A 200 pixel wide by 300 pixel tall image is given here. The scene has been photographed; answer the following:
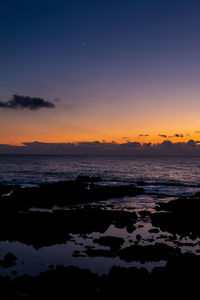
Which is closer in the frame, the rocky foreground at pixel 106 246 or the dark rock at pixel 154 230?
the rocky foreground at pixel 106 246

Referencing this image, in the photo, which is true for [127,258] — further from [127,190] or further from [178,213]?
[127,190]

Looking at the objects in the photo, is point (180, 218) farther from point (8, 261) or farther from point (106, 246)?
point (8, 261)

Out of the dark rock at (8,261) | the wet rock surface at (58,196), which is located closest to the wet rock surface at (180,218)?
the wet rock surface at (58,196)

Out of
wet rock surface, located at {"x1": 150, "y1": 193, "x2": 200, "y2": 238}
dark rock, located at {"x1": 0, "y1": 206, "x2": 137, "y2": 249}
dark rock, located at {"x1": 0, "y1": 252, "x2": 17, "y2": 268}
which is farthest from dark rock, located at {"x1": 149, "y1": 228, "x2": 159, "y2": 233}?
dark rock, located at {"x1": 0, "y1": 252, "x2": 17, "y2": 268}

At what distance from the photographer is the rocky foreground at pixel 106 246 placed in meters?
12.7

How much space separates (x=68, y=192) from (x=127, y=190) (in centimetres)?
1318

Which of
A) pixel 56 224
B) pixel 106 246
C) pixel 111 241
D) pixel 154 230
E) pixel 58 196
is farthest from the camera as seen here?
pixel 58 196

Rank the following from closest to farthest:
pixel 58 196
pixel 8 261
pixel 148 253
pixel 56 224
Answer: pixel 8 261 < pixel 148 253 < pixel 56 224 < pixel 58 196

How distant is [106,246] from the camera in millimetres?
19062

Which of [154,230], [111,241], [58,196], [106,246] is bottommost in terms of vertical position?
[58,196]

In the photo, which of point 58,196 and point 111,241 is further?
point 58,196

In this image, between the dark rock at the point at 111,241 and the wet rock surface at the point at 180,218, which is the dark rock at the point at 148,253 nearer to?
the dark rock at the point at 111,241

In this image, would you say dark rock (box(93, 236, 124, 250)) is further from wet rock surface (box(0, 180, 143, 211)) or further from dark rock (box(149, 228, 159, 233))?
wet rock surface (box(0, 180, 143, 211))

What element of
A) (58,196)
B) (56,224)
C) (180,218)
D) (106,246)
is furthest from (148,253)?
(58,196)
